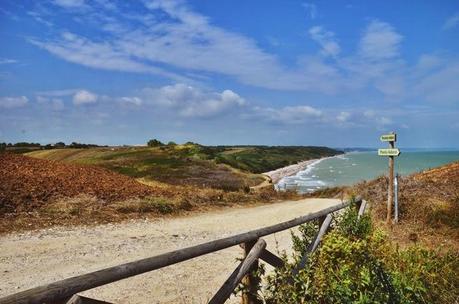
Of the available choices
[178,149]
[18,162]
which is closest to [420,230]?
[18,162]

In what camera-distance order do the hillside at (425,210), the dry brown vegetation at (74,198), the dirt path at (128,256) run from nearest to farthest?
the dirt path at (128,256), the hillside at (425,210), the dry brown vegetation at (74,198)

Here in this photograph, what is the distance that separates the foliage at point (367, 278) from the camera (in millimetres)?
5559

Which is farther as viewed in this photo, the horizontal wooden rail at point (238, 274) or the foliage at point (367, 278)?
the foliage at point (367, 278)

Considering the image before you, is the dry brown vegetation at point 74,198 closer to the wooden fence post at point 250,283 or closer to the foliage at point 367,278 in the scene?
the wooden fence post at point 250,283

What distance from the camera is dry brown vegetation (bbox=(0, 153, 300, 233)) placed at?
51.3ft

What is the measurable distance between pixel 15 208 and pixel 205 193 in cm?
1100

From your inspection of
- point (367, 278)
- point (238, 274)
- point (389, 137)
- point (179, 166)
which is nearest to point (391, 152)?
point (389, 137)

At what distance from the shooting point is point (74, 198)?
18109 mm

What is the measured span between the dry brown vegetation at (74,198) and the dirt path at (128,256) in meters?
1.23

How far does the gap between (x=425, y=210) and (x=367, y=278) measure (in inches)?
465

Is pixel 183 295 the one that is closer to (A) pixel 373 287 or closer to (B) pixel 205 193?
(A) pixel 373 287

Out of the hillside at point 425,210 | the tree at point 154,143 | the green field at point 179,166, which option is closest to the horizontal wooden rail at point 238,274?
the hillside at point 425,210

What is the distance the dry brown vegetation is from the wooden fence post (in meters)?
10.4

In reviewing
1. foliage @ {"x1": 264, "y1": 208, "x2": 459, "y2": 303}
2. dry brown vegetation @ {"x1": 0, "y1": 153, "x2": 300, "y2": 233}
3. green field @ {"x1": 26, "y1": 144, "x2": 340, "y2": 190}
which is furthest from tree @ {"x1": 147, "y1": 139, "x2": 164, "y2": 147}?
foliage @ {"x1": 264, "y1": 208, "x2": 459, "y2": 303}
